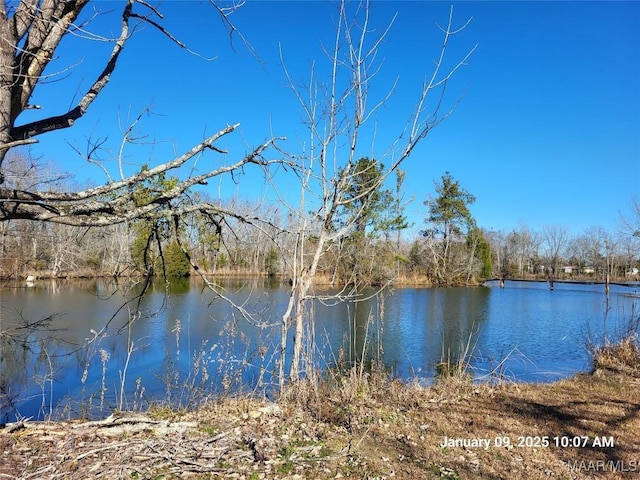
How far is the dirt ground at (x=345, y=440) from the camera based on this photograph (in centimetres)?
329

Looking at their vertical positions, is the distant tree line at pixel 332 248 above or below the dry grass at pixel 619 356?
above

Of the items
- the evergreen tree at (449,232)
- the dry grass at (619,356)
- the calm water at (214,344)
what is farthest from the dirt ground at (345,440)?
the evergreen tree at (449,232)

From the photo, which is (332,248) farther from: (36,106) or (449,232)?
(449,232)

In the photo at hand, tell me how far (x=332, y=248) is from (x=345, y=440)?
11.3 ft

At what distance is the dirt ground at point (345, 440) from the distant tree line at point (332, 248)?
148 cm

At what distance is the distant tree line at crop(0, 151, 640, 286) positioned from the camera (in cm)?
415

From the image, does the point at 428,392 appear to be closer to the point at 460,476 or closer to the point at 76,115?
the point at 460,476

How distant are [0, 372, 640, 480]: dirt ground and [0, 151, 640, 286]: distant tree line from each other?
1.48m

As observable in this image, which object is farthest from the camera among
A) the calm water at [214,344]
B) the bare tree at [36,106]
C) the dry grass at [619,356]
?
the dry grass at [619,356]

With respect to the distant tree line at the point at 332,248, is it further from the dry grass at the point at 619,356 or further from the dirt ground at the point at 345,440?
the dry grass at the point at 619,356

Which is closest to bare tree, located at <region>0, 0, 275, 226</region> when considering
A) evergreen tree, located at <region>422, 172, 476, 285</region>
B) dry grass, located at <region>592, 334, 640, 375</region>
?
dry grass, located at <region>592, 334, 640, 375</region>

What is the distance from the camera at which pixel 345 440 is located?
409cm

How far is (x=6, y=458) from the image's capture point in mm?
3121

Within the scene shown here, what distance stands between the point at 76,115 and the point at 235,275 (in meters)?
31.9
